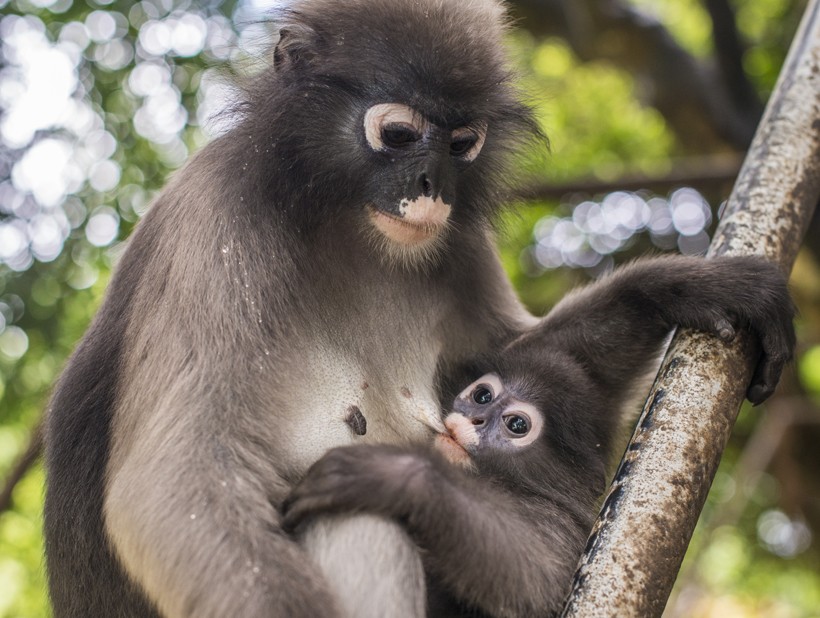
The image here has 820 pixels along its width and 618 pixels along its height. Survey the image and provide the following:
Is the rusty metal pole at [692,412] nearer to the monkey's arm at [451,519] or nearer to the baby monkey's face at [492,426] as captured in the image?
the monkey's arm at [451,519]

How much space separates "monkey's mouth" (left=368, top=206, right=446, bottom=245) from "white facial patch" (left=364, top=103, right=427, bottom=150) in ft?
0.73

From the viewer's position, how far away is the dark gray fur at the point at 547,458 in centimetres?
278

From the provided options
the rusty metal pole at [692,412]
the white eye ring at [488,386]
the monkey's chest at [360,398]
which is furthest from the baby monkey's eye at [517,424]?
the rusty metal pole at [692,412]

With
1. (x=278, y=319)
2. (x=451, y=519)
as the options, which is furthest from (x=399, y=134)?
(x=451, y=519)

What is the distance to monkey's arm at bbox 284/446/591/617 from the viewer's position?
273 cm

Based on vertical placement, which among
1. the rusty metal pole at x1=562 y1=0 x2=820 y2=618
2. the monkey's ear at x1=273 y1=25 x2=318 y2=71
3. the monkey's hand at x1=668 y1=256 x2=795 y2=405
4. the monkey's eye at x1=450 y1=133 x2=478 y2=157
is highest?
the monkey's ear at x1=273 y1=25 x2=318 y2=71

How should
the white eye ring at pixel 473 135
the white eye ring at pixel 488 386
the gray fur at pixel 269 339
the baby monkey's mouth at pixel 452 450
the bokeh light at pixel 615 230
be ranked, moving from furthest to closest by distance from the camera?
1. the bokeh light at pixel 615 230
2. the white eye ring at pixel 488 386
3. the baby monkey's mouth at pixel 452 450
4. the white eye ring at pixel 473 135
5. the gray fur at pixel 269 339

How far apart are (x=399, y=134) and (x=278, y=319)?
0.70 m

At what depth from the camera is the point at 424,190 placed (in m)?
3.13

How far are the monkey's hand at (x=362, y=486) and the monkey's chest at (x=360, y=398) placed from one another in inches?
13.3

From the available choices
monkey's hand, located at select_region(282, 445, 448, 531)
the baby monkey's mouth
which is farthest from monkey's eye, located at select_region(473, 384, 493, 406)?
monkey's hand, located at select_region(282, 445, 448, 531)

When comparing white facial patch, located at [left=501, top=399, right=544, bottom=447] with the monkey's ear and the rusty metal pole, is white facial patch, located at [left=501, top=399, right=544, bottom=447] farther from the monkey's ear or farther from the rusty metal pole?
the monkey's ear

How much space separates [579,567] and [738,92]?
5.98 meters

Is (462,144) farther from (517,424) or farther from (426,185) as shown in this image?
(517,424)
